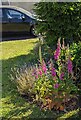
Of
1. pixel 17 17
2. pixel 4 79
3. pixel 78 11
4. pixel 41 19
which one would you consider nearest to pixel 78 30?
pixel 78 11

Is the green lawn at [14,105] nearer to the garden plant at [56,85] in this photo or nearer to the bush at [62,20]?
the garden plant at [56,85]

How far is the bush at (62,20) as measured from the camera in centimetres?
632

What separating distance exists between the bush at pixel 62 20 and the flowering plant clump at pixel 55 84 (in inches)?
77.3

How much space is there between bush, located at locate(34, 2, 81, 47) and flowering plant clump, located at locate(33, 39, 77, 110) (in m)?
1.96

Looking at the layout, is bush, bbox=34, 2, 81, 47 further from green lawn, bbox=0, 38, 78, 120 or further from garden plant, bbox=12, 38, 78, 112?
garden plant, bbox=12, 38, 78, 112

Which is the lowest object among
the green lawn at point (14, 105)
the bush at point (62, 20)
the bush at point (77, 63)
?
the green lawn at point (14, 105)

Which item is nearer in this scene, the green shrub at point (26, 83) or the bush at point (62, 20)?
the green shrub at point (26, 83)

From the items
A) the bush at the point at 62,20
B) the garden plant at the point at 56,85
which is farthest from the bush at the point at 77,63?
the bush at the point at 62,20

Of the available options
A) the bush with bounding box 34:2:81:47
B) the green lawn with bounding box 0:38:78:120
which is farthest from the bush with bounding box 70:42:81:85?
the bush with bounding box 34:2:81:47

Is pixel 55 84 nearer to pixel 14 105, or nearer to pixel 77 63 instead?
pixel 77 63

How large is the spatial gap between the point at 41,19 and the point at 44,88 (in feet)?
9.32

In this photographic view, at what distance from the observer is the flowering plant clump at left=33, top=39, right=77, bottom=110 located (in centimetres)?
426

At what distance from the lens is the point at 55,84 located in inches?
167

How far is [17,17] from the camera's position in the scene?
502 inches
